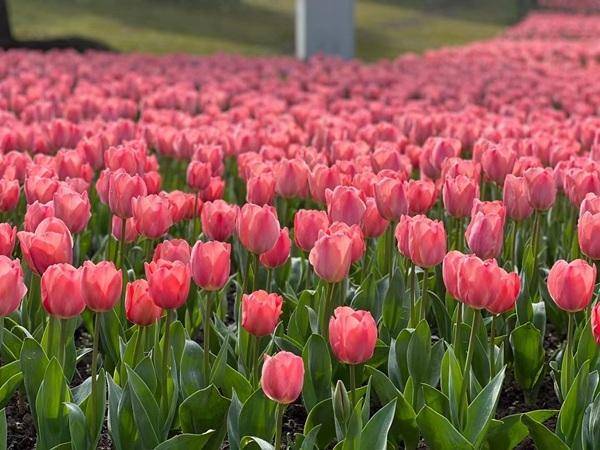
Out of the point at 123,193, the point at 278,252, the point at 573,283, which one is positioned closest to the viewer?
the point at 573,283

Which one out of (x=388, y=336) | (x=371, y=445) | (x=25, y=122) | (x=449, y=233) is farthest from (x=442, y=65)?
(x=371, y=445)

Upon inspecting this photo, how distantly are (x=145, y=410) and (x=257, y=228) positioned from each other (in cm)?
61

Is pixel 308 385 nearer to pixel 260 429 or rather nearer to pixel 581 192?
pixel 260 429

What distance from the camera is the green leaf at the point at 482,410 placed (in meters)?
2.35

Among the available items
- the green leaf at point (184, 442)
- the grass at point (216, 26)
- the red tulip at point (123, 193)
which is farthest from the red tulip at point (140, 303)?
the grass at point (216, 26)

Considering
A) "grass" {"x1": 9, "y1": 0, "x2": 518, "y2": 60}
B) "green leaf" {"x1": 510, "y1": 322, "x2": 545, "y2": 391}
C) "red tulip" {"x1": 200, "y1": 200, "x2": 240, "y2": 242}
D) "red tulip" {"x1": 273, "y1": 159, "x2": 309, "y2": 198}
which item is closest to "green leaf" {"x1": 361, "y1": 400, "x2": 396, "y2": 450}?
"green leaf" {"x1": 510, "y1": 322, "x2": 545, "y2": 391}

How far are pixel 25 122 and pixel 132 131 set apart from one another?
1.27 metres

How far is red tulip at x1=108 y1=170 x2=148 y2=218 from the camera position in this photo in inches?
120

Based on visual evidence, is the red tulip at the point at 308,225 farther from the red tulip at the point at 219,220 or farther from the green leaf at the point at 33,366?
the green leaf at the point at 33,366

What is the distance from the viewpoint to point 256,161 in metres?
3.92

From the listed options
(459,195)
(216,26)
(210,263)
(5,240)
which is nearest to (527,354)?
(459,195)

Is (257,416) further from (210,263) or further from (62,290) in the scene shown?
(62,290)

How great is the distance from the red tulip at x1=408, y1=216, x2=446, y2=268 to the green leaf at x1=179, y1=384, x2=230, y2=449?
65 cm

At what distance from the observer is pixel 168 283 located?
2283 mm
